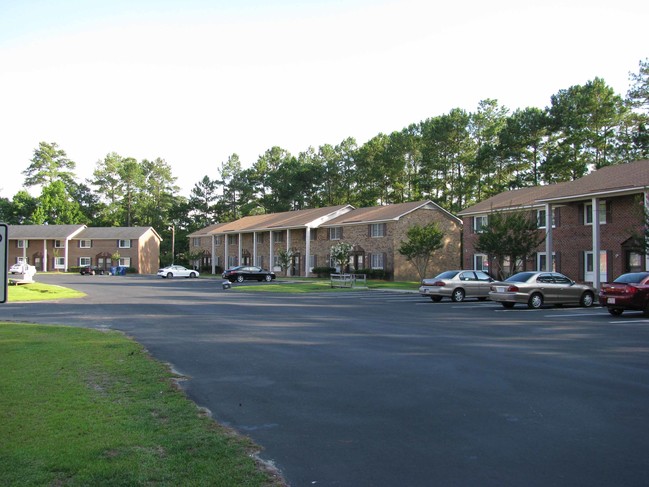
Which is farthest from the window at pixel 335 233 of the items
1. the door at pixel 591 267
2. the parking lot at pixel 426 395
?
the parking lot at pixel 426 395

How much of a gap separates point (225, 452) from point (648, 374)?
761 cm

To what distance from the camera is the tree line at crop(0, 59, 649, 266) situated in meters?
57.5

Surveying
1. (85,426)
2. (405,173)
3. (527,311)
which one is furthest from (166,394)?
(405,173)

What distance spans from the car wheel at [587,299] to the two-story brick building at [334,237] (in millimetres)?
28090

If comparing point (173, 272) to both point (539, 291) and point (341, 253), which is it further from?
point (539, 291)

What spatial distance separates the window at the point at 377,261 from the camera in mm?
55281

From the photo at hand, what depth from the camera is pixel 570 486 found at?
200 inches

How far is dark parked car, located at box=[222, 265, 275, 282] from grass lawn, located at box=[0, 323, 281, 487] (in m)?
42.7

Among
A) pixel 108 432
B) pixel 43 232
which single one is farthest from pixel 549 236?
pixel 43 232

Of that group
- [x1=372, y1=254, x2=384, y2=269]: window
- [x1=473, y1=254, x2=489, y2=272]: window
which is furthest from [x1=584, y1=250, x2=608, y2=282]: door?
[x1=372, y1=254, x2=384, y2=269]: window

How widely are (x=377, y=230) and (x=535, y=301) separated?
31.9 meters

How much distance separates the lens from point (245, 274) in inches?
2133

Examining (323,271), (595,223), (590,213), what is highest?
(590,213)

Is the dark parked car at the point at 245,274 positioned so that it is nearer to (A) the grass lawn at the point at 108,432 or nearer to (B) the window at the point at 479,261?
(B) the window at the point at 479,261
